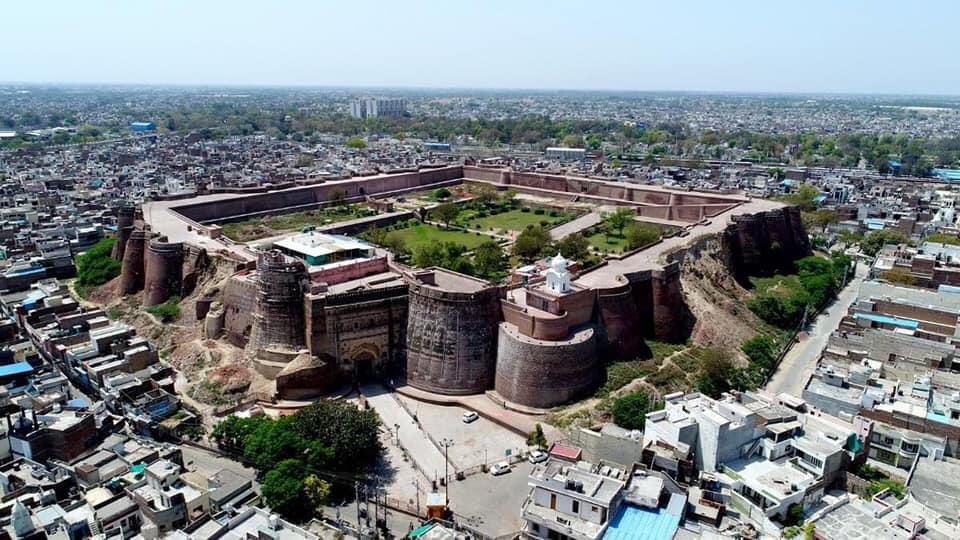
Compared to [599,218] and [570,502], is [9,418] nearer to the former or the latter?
[570,502]

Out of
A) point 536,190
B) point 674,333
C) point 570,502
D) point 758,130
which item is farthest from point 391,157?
point 758,130

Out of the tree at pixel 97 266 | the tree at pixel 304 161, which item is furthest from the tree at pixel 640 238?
the tree at pixel 304 161

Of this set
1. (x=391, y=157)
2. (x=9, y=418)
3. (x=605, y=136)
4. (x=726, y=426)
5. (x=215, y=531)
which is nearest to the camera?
(x=215, y=531)

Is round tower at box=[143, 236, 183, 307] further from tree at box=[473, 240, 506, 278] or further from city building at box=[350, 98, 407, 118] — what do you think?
city building at box=[350, 98, 407, 118]

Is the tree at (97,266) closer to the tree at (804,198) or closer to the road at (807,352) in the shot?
the road at (807,352)

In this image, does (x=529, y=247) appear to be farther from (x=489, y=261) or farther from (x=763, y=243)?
(x=763, y=243)
